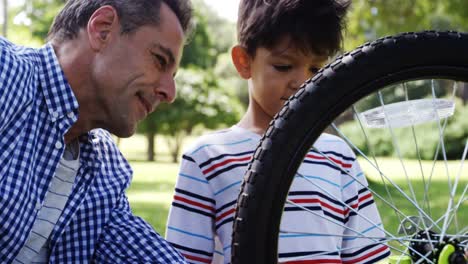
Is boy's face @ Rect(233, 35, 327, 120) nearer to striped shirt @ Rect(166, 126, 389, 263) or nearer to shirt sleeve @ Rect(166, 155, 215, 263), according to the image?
striped shirt @ Rect(166, 126, 389, 263)

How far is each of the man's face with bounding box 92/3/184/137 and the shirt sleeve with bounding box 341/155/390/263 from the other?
62 centimetres

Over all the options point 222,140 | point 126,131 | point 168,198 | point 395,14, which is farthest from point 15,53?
point 395,14

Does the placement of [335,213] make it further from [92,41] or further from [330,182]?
[92,41]

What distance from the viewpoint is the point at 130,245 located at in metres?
2.22

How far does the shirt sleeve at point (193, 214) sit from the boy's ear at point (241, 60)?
0.35m

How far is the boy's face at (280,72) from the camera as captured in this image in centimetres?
221

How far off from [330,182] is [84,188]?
28.8 inches

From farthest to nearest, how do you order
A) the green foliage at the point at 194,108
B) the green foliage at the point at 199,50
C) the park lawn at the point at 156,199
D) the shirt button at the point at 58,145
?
the green foliage at the point at 199,50, the green foliage at the point at 194,108, the park lawn at the point at 156,199, the shirt button at the point at 58,145

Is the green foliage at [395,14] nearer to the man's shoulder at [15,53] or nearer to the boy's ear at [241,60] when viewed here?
the boy's ear at [241,60]

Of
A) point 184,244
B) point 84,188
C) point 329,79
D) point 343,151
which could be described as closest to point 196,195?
point 184,244

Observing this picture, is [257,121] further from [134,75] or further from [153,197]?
[153,197]

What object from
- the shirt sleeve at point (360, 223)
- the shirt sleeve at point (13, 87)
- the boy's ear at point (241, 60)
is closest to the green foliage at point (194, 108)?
the boy's ear at point (241, 60)

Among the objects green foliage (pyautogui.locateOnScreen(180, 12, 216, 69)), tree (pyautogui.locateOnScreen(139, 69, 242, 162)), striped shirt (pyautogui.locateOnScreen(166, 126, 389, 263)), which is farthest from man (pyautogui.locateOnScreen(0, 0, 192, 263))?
green foliage (pyautogui.locateOnScreen(180, 12, 216, 69))

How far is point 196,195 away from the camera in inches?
85.8
